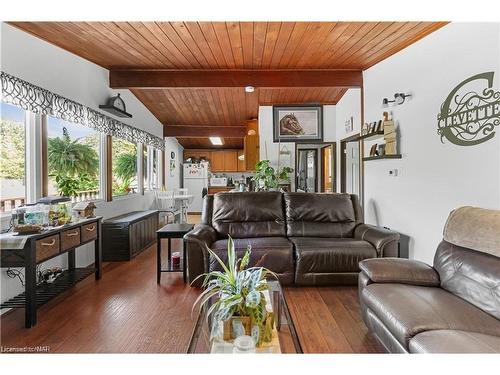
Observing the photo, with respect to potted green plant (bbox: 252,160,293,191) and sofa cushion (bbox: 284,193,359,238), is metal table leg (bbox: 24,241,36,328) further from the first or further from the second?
potted green plant (bbox: 252,160,293,191)

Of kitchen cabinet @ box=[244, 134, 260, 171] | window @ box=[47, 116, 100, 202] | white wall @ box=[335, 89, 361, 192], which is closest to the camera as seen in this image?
window @ box=[47, 116, 100, 202]

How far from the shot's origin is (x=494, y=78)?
2.27 meters

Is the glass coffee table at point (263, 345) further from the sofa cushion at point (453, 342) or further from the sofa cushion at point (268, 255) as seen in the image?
the sofa cushion at point (268, 255)

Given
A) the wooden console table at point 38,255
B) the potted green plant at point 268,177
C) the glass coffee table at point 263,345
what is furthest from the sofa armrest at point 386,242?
the wooden console table at point 38,255

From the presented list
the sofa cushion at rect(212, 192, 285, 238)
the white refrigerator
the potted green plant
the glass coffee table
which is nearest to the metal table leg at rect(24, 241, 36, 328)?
the glass coffee table

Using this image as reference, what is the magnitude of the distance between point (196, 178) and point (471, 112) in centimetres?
774

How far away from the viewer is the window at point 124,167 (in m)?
4.96

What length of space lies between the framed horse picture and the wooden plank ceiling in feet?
5.26

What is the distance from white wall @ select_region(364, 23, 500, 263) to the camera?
92.5 inches

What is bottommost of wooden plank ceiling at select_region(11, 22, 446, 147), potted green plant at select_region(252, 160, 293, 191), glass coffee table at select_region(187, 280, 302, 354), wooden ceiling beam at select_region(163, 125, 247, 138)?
glass coffee table at select_region(187, 280, 302, 354)

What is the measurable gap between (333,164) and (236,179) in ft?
15.7
